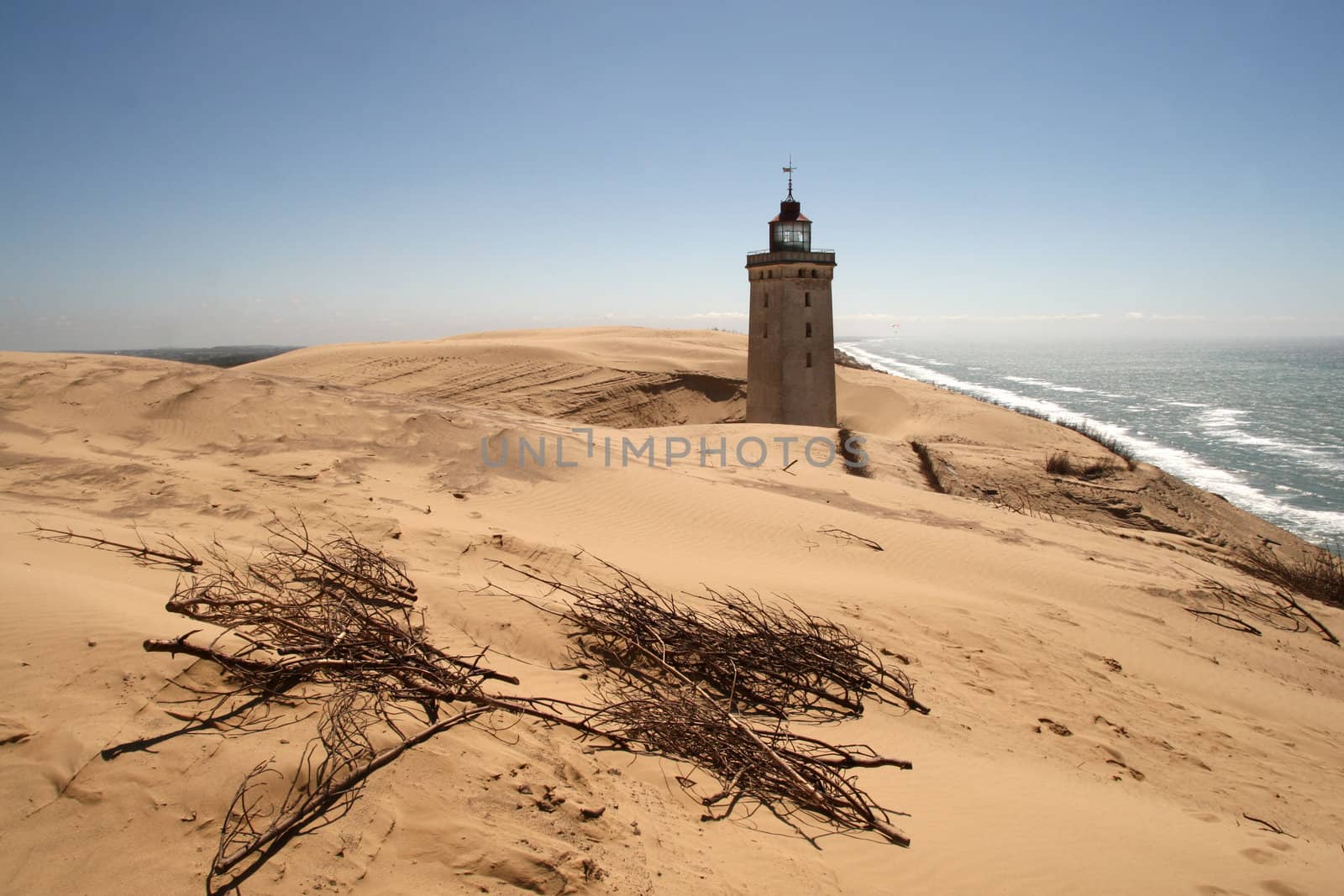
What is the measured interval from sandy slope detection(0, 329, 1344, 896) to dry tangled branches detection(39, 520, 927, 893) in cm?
12

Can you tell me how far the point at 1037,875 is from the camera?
3252mm

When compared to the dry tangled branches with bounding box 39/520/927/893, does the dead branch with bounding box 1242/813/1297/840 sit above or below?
below

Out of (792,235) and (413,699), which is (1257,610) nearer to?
(413,699)

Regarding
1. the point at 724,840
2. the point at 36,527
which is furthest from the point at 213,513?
the point at 724,840

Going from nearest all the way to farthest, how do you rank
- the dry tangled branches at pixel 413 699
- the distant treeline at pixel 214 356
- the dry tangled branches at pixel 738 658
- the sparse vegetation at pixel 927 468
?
the dry tangled branches at pixel 413 699 → the dry tangled branches at pixel 738 658 → the sparse vegetation at pixel 927 468 → the distant treeline at pixel 214 356

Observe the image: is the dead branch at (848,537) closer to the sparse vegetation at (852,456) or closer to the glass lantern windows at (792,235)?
the sparse vegetation at (852,456)

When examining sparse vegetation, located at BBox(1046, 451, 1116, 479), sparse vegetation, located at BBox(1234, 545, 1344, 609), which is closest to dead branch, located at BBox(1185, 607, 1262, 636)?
sparse vegetation, located at BBox(1234, 545, 1344, 609)

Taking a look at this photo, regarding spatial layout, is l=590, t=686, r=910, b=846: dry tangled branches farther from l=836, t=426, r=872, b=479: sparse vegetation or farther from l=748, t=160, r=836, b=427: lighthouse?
l=748, t=160, r=836, b=427: lighthouse

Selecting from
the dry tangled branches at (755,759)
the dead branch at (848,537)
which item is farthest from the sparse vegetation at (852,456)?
the dry tangled branches at (755,759)

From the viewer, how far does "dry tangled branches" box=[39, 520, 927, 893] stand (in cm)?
276

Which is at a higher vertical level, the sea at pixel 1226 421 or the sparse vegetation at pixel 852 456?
the sparse vegetation at pixel 852 456

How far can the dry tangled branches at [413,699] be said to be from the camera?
2758 millimetres

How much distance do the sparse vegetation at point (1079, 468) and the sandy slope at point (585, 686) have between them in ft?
1.54

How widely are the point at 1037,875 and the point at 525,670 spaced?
2.99m
